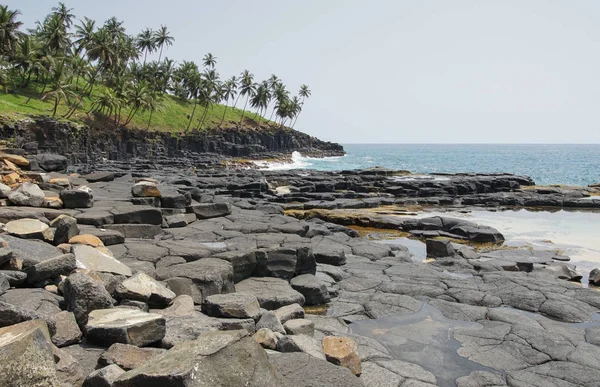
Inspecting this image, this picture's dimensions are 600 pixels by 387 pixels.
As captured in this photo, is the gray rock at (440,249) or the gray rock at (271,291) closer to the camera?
the gray rock at (271,291)

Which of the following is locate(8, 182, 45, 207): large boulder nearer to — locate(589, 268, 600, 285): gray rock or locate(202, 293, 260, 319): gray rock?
locate(202, 293, 260, 319): gray rock

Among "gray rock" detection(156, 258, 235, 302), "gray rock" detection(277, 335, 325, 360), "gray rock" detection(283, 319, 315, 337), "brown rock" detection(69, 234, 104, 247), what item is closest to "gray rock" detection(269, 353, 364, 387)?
"gray rock" detection(277, 335, 325, 360)

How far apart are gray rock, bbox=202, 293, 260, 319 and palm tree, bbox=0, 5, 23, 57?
53.9m

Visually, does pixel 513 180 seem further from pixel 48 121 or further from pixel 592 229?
pixel 48 121

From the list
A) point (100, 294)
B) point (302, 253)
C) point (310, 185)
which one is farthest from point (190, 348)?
point (310, 185)

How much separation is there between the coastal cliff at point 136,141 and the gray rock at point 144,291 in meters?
31.8

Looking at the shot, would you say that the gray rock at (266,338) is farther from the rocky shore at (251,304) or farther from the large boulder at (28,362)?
the large boulder at (28,362)

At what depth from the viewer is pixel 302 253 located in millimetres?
7996

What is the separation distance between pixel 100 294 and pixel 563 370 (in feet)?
16.4

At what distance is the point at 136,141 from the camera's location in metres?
64.5

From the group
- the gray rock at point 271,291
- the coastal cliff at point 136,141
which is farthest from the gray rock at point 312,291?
the coastal cliff at point 136,141

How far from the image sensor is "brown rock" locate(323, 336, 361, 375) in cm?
433

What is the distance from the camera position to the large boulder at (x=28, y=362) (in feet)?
8.63

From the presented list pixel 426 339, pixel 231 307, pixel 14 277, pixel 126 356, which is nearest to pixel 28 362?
pixel 126 356
